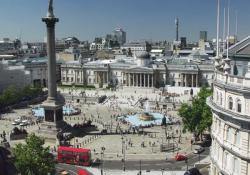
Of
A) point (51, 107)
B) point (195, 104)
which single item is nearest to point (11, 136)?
point (51, 107)

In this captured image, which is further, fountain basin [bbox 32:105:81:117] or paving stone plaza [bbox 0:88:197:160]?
fountain basin [bbox 32:105:81:117]

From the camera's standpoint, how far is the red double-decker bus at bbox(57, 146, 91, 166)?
273 ft

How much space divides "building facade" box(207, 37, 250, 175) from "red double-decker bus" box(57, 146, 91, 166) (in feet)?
97.4

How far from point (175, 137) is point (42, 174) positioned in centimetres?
4646

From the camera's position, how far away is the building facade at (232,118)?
51.6m

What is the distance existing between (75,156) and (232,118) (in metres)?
40.0

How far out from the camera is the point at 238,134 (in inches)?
2079

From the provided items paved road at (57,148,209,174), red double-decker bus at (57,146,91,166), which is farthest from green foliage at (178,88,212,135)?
red double-decker bus at (57,146,91,166)

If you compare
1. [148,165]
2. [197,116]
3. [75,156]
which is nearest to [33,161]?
[75,156]

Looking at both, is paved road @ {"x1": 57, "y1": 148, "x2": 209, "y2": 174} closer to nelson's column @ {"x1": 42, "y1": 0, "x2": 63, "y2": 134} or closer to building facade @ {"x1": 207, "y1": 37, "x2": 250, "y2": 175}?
building facade @ {"x1": 207, "y1": 37, "x2": 250, "y2": 175}

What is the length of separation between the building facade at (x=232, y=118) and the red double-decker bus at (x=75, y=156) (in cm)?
2968

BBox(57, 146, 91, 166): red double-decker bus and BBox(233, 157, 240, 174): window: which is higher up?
BBox(233, 157, 240, 174): window

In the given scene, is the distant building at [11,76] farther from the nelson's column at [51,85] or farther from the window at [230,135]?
the window at [230,135]

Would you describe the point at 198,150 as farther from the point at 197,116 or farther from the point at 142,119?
the point at 142,119
